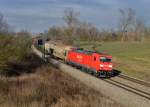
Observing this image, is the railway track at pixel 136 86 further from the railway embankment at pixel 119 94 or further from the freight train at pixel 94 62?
the freight train at pixel 94 62

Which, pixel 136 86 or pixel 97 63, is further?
pixel 97 63

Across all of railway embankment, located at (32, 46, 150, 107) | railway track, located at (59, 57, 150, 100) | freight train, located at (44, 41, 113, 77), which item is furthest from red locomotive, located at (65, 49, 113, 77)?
railway embankment, located at (32, 46, 150, 107)

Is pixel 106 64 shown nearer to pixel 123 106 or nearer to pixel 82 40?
pixel 123 106

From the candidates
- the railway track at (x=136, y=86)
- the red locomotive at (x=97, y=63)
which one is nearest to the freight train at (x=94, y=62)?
the red locomotive at (x=97, y=63)

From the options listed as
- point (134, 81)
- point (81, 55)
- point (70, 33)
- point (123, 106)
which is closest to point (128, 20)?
point (70, 33)

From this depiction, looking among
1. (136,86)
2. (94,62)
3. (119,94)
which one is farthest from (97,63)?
(119,94)

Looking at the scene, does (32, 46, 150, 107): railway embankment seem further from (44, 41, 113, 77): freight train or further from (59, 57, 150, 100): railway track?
(44, 41, 113, 77): freight train

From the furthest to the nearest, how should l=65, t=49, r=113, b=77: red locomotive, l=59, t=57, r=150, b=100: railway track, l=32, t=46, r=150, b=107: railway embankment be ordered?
→ l=65, t=49, r=113, b=77: red locomotive
l=59, t=57, r=150, b=100: railway track
l=32, t=46, r=150, b=107: railway embankment

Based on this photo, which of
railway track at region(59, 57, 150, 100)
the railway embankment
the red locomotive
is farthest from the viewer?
the red locomotive

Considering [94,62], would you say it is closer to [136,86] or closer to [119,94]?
[136,86]

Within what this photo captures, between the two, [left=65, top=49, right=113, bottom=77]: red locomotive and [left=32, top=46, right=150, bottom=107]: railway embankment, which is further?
[left=65, top=49, right=113, bottom=77]: red locomotive

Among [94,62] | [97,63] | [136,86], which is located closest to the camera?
[136,86]

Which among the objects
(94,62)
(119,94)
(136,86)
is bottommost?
(136,86)

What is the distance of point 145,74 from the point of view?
42.1 m
